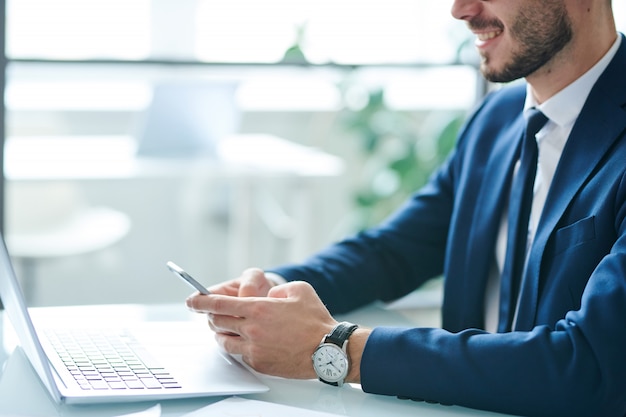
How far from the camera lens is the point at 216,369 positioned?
4.09ft

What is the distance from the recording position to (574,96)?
5.09ft

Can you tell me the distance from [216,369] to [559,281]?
1.63ft

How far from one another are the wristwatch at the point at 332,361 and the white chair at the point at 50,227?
9.37ft

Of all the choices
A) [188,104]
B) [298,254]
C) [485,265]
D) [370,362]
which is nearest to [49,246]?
[188,104]

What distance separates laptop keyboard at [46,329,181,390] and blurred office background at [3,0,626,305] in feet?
9.17

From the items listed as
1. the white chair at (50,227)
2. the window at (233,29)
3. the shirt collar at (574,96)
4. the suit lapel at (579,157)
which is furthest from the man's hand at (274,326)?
the window at (233,29)

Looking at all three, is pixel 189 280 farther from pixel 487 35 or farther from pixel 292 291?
pixel 487 35

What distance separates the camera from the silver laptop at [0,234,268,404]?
3.71ft

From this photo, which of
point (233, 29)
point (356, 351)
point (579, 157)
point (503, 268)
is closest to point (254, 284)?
point (356, 351)

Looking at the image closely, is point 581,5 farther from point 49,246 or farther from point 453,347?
point 49,246

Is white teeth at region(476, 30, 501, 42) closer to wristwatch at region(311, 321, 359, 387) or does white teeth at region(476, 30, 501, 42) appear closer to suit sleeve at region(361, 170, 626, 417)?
suit sleeve at region(361, 170, 626, 417)

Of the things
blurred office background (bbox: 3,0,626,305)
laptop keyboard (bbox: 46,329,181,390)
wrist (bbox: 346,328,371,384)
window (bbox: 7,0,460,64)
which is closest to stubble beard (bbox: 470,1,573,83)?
wrist (bbox: 346,328,371,384)

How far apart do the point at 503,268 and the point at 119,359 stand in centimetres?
62

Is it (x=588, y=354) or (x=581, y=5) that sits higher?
(x=581, y=5)
